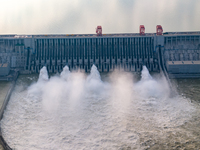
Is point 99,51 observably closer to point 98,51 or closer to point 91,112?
point 98,51

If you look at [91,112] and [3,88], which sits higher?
[3,88]

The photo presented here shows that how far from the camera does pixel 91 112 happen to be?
44.4 m

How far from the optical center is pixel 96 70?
2291 inches

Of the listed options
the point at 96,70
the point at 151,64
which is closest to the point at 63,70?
the point at 96,70

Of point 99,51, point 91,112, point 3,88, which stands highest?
point 99,51

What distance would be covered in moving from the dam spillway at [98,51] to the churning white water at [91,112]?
4.42m

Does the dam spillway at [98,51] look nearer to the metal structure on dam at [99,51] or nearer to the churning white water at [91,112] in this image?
the metal structure on dam at [99,51]

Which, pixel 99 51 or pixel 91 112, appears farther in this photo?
pixel 99 51

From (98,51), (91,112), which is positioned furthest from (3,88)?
(98,51)

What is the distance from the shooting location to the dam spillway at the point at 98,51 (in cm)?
6097

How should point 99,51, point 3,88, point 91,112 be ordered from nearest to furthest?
1. point 91,112
2. point 3,88
3. point 99,51

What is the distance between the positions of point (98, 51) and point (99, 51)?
23cm

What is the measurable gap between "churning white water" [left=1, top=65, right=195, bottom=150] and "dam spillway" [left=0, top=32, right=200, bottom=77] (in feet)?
14.5

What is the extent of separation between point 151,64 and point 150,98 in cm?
1405
